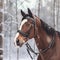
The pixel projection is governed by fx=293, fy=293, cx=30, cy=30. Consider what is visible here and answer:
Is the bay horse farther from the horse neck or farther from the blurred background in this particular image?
the blurred background

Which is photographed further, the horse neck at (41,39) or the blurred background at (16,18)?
the blurred background at (16,18)

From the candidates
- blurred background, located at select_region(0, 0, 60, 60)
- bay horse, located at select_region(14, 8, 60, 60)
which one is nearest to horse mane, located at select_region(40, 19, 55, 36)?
bay horse, located at select_region(14, 8, 60, 60)

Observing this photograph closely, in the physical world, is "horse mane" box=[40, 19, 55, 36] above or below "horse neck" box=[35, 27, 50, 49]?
above

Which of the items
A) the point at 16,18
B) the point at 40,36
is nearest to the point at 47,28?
the point at 40,36

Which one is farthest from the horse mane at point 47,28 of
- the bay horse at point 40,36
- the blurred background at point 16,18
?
the blurred background at point 16,18

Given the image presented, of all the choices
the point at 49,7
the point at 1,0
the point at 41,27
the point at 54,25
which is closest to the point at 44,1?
the point at 49,7

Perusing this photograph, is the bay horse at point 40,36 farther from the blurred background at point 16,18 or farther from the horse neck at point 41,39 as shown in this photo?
the blurred background at point 16,18

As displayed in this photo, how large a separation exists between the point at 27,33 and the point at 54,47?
0.28 m

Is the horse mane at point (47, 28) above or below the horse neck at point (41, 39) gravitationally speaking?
above

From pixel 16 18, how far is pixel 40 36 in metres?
1.02

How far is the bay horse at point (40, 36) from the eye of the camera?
2.49 metres

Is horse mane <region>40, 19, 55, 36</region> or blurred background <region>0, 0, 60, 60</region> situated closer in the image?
horse mane <region>40, 19, 55, 36</region>

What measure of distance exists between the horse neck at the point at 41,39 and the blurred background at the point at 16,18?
0.93m

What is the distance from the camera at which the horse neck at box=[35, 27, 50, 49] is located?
255cm
